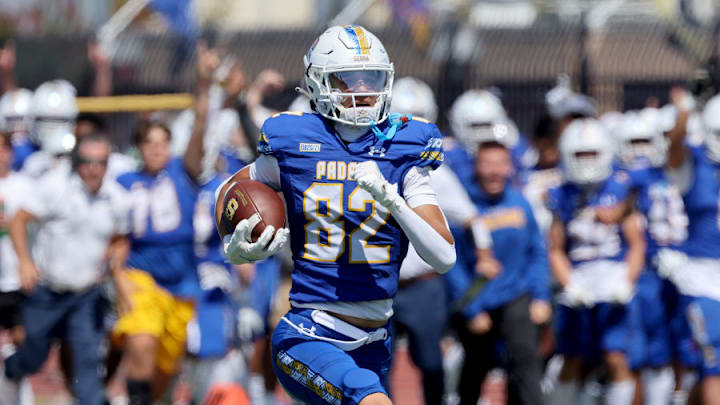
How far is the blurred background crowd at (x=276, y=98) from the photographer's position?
8039 mm

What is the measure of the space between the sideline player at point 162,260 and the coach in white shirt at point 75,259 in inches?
5.3

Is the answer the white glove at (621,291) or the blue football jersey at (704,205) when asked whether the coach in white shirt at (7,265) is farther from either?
the blue football jersey at (704,205)

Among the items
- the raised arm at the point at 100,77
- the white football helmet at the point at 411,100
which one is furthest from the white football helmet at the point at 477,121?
the raised arm at the point at 100,77

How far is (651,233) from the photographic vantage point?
8.78 meters

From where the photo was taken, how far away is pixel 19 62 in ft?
55.1

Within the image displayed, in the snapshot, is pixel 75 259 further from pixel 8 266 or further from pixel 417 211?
pixel 417 211

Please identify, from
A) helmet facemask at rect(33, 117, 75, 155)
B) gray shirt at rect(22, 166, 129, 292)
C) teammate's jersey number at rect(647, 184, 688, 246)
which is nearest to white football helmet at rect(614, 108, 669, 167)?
teammate's jersey number at rect(647, 184, 688, 246)

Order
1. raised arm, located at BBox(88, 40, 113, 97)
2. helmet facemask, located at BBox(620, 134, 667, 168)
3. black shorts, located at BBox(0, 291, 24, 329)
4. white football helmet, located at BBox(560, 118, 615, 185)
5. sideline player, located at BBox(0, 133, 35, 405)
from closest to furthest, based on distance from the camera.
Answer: white football helmet, located at BBox(560, 118, 615, 185) < sideline player, located at BBox(0, 133, 35, 405) < black shorts, located at BBox(0, 291, 24, 329) < helmet facemask, located at BBox(620, 134, 667, 168) < raised arm, located at BBox(88, 40, 113, 97)

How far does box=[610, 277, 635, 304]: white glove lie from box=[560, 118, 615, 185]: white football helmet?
0.64 meters

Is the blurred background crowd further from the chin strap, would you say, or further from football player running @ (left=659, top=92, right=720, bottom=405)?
the chin strap

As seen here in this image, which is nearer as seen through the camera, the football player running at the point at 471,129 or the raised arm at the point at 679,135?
the raised arm at the point at 679,135

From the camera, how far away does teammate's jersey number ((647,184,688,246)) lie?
8.70m

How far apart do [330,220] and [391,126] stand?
0.43 meters

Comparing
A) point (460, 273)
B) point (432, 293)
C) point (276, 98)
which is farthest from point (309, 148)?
point (276, 98)
